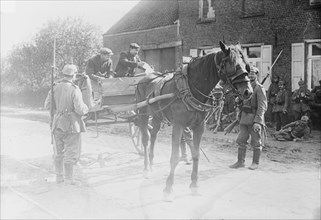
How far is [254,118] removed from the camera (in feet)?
20.4

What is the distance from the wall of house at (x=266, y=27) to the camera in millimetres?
8703

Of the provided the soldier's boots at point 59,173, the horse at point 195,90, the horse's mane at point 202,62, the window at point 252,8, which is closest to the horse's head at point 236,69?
the horse at point 195,90

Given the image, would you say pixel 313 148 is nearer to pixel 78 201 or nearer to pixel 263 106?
pixel 263 106

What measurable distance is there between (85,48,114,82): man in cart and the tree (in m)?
0.38

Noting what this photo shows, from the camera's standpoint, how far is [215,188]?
17.3ft

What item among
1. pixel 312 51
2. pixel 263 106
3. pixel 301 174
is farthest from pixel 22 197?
pixel 312 51

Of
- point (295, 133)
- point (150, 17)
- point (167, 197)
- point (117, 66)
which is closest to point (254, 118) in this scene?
point (167, 197)

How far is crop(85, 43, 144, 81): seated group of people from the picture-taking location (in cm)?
686

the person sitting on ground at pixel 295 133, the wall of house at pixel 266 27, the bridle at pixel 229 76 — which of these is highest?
the wall of house at pixel 266 27

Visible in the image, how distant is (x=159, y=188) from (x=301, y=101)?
278 inches

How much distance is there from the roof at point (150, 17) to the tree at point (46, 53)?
397 inches

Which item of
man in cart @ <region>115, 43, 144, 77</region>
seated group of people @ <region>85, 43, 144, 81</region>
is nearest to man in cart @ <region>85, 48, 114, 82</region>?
seated group of people @ <region>85, 43, 144, 81</region>

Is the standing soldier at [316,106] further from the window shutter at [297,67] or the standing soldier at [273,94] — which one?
the standing soldier at [273,94]

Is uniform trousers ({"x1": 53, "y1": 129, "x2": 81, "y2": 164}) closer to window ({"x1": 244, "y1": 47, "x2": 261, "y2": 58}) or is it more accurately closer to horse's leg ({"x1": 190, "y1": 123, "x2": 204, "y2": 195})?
horse's leg ({"x1": 190, "y1": 123, "x2": 204, "y2": 195})
